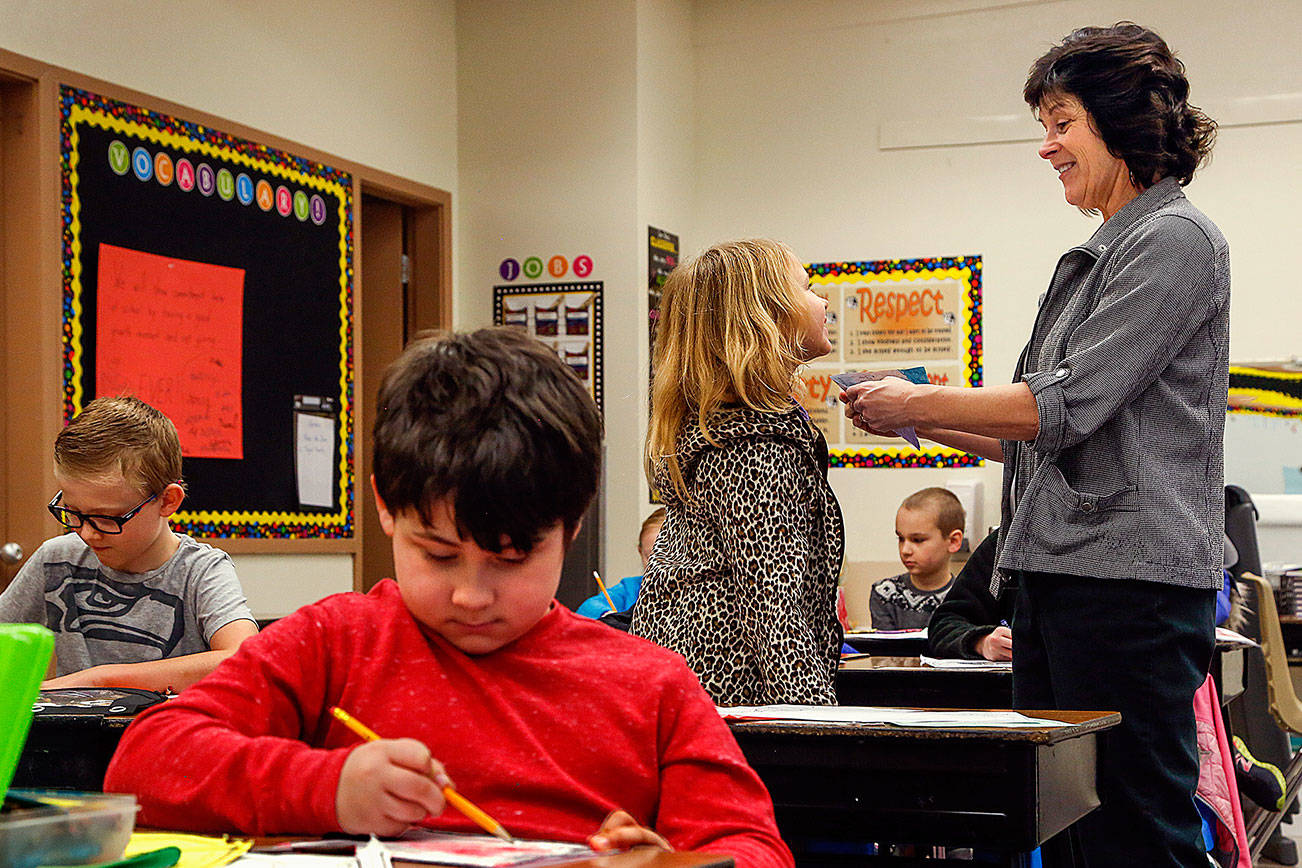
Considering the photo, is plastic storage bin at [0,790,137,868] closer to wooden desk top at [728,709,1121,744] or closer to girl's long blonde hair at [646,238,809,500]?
wooden desk top at [728,709,1121,744]

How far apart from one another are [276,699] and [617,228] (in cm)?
438

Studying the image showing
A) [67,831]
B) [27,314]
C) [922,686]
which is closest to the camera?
[67,831]

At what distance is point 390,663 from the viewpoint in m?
1.05

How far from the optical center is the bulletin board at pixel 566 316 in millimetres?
5348

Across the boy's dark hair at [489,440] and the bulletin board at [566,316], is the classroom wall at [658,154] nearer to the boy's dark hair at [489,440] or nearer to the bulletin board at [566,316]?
the bulletin board at [566,316]

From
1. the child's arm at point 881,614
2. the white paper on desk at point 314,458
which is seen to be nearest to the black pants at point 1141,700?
the child's arm at point 881,614

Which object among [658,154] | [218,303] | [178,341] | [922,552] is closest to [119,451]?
[178,341]

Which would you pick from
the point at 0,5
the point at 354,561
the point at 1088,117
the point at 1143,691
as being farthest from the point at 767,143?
the point at 1143,691

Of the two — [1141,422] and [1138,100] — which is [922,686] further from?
[1138,100]

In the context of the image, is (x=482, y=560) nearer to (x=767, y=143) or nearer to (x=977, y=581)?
(x=977, y=581)

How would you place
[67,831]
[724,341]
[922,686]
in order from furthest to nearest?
[922,686] → [724,341] → [67,831]

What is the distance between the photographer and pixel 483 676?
1.05 metres

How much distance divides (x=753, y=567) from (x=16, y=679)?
4.18 ft

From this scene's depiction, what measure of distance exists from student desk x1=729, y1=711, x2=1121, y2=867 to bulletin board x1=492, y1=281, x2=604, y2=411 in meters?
3.85
